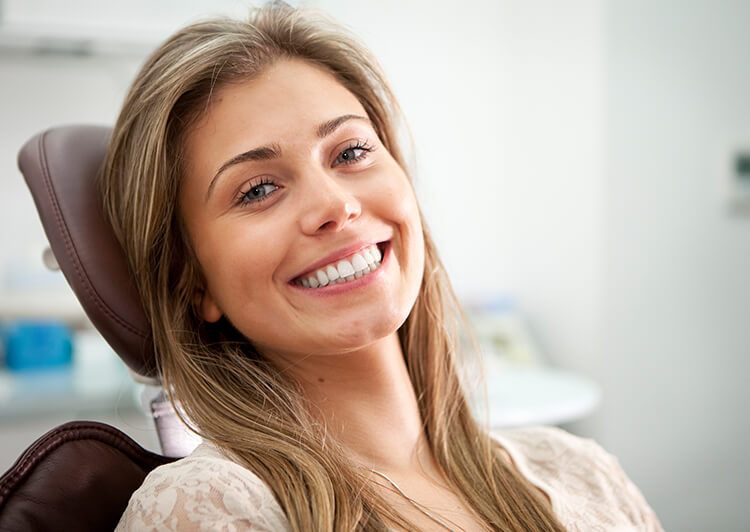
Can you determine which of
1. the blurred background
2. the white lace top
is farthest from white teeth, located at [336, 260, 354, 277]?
the blurred background

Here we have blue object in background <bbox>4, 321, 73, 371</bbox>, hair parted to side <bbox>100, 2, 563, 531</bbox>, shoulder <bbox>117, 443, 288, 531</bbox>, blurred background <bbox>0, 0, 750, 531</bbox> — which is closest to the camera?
shoulder <bbox>117, 443, 288, 531</bbox>

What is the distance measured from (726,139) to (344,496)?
2.31 m

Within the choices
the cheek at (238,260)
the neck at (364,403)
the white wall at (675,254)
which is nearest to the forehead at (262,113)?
the cheek at (238,260)

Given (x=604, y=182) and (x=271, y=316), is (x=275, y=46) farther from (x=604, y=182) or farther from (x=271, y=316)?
(x=604, y=182)

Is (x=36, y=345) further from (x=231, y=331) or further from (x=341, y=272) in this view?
(x=341, y=272)

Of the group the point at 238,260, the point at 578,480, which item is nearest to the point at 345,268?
the point at 238,260

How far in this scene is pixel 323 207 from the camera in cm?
91

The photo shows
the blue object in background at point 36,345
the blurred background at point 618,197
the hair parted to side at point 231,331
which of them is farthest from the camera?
the blurred background at point 618,197

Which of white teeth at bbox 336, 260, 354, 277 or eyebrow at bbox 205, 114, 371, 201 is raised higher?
eyebrow at bbox 205, 114, 371, 201

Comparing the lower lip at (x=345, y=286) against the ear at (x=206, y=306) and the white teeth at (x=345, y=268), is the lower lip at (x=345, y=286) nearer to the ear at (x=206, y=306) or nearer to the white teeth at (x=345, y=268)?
the white teeth at (x=345, y=268)

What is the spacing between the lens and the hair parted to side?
866mm

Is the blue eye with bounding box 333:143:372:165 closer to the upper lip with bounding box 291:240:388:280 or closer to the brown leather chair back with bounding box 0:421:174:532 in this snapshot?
the upper lip with bounding box 291:240:388:280

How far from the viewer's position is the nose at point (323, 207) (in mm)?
912

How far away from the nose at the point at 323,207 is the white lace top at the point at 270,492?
30cm
